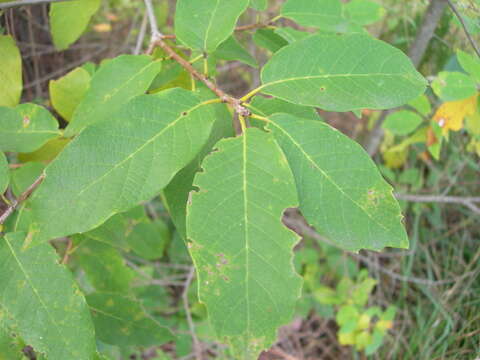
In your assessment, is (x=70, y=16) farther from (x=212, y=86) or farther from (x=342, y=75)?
(x=342, y=75)

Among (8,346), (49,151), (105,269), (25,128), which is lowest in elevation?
(105,269)

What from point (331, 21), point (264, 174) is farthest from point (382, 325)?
point (264, 174)

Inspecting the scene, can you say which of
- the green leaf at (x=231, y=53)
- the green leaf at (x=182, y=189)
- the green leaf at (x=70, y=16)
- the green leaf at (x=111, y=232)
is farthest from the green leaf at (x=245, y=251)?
the green leaf at (x=70, y=16)

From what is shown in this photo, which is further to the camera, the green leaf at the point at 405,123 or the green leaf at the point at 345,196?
the green leaf at the point at 405,123

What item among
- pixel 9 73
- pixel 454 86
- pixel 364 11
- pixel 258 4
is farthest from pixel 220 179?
pixel 364 11

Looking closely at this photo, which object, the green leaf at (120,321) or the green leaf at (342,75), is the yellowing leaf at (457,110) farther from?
the green leaf at (120,321)

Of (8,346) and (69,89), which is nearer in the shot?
(8,346)

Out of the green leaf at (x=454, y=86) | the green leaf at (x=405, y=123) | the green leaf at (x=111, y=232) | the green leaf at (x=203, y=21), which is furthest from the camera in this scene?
the green leaf at (x=405, y=123)
